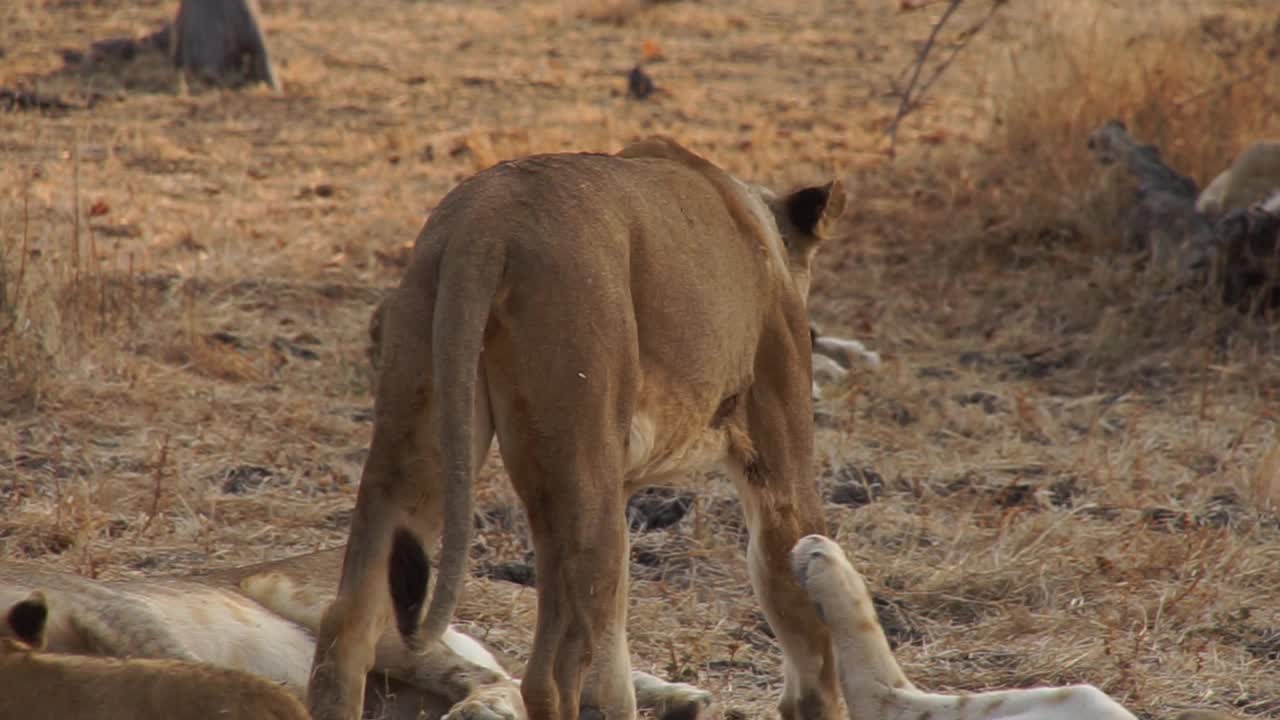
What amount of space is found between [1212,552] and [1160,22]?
713 cm

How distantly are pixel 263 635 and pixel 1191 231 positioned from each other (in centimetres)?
587

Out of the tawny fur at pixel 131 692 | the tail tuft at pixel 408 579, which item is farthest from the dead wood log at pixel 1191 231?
the tawny fur at pixel 131 692

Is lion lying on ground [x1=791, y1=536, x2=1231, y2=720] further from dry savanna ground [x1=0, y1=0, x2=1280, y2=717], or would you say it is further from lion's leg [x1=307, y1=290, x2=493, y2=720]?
lion's leg [x1=307, y1=290, x2=493, y2=720]

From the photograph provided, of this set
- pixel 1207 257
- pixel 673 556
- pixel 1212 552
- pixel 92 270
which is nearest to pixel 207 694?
pixel 673 556

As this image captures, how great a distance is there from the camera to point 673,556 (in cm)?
545

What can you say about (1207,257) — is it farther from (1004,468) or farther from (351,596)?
(351,596)

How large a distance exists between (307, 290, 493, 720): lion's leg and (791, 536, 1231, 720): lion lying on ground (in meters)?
0.92

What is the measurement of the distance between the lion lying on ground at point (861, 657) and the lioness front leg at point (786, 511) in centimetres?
8

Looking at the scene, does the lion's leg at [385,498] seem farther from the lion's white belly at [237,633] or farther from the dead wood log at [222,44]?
the dead wood log at [222,44]

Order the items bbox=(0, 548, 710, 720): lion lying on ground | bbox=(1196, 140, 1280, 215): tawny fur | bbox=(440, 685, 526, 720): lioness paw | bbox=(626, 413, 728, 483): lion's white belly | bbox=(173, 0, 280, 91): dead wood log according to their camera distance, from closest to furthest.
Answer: bbox=(626, 413, 728, 483): lion's white belly < bbox=(0, 548, 710, 720): lion lying on ground < bbox=(440, 685, 526, 720): lioness paw < bbox=(1196, 140, 1280, 215): tawny fur < bbox=(173, 0, 280, 91): dead wood log

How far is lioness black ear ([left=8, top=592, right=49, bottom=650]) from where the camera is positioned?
9.96ft

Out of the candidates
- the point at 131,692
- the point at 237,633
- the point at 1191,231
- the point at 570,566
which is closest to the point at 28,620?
the point at 131,692

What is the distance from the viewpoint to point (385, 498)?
3.28 m

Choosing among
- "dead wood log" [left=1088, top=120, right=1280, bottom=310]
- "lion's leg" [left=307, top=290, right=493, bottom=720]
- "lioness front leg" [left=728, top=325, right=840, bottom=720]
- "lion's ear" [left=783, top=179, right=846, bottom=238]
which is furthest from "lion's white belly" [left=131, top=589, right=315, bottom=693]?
"dead wood log" [left=1088, top=120, right=1280, bottom=310]
